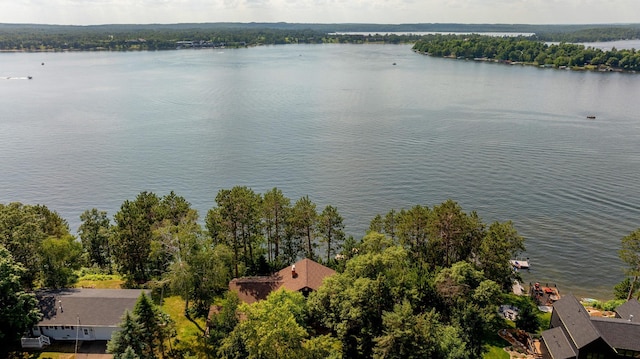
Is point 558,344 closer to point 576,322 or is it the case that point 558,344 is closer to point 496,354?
point 576,322

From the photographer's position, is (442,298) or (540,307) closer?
(442,298)

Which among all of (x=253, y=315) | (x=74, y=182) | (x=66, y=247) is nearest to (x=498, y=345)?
(x=253, y=315)

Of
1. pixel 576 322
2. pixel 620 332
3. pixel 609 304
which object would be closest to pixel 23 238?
pixel 576 322

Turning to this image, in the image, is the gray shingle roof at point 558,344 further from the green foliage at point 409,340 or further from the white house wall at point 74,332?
the white house wall at point 74,332

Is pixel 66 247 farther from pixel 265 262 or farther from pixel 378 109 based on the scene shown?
pixel 378 109

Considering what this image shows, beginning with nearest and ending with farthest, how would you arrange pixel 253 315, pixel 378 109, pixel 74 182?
pixel 253 315, pixel 74 182, pixel 378 109

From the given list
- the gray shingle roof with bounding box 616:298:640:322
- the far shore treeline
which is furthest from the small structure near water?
the gray shingle roof with bounding box 616:298:640:322

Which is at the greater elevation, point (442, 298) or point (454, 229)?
point (454, 229)
